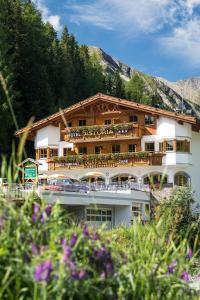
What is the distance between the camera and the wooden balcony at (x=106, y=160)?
41.0 metres

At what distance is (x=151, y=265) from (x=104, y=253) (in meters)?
0.51

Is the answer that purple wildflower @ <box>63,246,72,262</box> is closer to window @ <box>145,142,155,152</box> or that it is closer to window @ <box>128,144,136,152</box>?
window @ <box>145,142,155,152</box>

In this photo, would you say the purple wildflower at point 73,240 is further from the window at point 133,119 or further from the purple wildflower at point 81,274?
the window at point 133,119

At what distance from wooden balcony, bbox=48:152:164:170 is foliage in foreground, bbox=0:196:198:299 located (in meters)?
36.3

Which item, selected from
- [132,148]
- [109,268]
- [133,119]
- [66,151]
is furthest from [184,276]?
[66,151]

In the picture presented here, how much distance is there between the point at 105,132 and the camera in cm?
4278

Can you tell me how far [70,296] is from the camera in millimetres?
3881

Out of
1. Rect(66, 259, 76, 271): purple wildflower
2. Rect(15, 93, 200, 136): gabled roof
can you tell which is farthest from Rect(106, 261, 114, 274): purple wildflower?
Rect(15, 93, 200, 136): gabled roof

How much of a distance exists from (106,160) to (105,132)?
2.05 m

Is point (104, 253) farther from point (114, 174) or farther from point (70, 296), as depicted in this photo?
point (114, 174)

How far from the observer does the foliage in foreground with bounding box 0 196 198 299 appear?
377 centimetres

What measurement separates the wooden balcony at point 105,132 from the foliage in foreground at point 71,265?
37256 mm

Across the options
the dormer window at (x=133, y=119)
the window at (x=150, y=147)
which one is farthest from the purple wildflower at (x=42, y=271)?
the dormer window at (x=133, y=119)

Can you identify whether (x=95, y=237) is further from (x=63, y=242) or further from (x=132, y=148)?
(x=132, y=148)
